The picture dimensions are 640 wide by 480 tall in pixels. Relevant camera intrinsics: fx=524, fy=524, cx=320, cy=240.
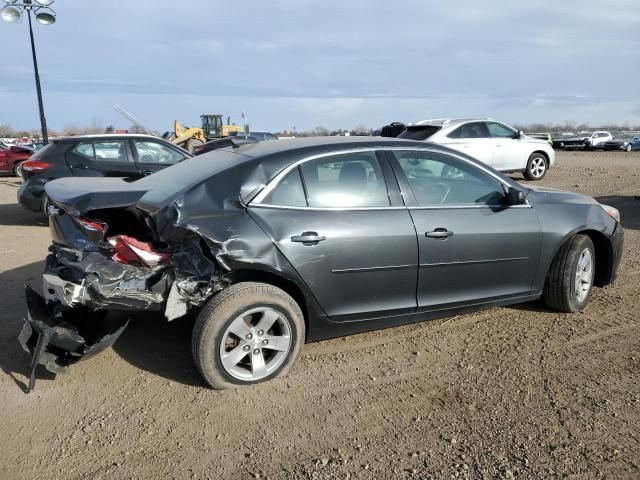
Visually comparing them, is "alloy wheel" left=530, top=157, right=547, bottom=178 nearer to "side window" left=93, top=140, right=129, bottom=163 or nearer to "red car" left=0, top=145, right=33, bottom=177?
"side window" left=93, top=140, right=129, bottom=163

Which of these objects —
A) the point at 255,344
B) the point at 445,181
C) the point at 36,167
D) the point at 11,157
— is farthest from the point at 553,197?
Result: the point at 11,157

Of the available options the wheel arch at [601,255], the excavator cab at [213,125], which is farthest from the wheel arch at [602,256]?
the excavator cab at [213,125]

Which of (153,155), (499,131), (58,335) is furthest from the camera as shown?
(499,131)

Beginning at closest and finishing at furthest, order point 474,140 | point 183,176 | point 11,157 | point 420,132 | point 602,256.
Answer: point 183,176, point 602,256, point 420,132, point 474,140, point 11,157

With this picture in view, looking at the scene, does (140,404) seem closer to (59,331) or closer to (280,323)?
(59,331)

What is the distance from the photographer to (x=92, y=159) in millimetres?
8711

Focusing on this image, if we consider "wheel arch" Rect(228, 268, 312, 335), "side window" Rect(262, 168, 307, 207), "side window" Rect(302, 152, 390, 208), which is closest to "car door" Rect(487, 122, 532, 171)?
"side window" Rect(302, 152, 390, 208)

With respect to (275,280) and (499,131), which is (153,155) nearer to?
(275,280)

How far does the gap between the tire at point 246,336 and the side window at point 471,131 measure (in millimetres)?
10122

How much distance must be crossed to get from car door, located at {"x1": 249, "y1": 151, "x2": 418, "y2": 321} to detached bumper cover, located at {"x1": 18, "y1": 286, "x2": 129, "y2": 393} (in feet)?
4.12

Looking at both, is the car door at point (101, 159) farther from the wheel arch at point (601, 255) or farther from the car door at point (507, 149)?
the car door at point (507, 149)

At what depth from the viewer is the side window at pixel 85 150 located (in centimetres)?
870

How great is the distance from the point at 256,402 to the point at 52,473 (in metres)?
1.15

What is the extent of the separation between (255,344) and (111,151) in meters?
6.63
